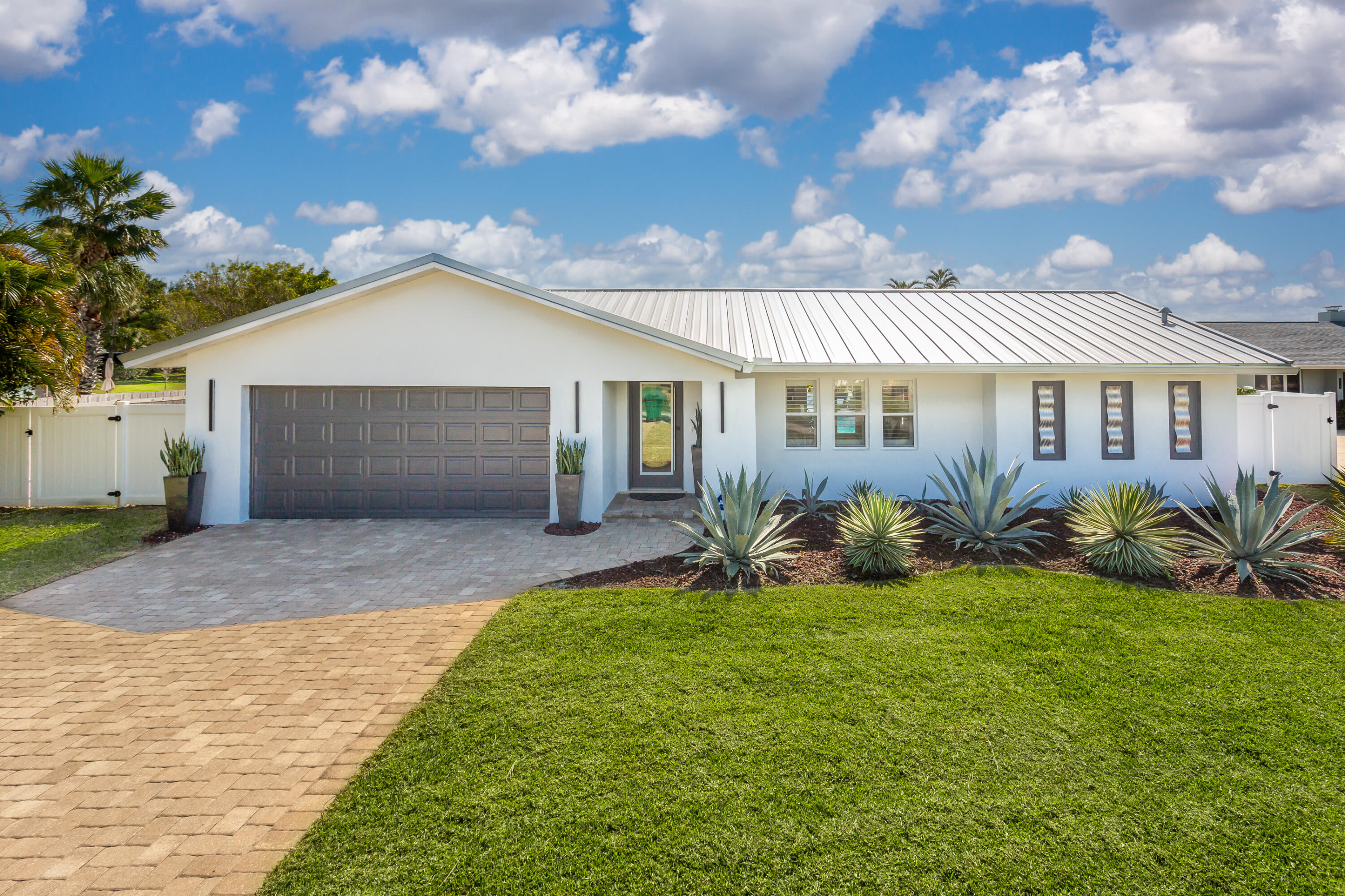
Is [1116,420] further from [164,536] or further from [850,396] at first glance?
[164,536]

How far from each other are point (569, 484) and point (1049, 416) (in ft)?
30.1

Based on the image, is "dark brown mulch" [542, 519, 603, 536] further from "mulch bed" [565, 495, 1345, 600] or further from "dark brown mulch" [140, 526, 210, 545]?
"dark brown mulch" [140, 526, 210, 545]

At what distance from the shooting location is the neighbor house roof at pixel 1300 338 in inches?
1151

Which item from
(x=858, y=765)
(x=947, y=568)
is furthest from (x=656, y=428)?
(x=858, y=765)

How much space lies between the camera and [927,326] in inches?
562

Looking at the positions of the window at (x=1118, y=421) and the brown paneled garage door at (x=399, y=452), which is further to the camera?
the window at (x=1118, y=421)

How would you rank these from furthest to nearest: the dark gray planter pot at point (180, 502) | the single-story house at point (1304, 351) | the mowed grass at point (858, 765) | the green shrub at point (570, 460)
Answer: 1. the single-story house at point (1304, 351)
2. the green shrub at point (570, 460)
3. the dark gray planter pot at point (180, 502)
4. the mowed grass at point (858, 765)

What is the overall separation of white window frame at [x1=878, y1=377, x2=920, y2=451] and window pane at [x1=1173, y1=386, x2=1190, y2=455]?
489 centimetres

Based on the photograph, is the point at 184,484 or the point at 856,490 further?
the point at 856,490

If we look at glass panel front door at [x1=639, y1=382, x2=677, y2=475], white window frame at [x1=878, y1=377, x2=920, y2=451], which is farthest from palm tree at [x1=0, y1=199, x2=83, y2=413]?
white window frame at [x1=878, y1=377, x2=920, y2=451]

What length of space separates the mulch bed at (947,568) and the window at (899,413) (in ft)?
13.3

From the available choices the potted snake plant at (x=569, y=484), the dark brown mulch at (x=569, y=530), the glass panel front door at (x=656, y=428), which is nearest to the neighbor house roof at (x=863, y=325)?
the glass panel front door at (x=656, y=428)

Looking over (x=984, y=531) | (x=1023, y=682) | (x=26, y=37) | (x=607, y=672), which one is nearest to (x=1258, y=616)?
(x=984, y=531)

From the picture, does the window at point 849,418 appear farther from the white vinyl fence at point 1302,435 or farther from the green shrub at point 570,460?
the white vinyl fence at point 1302,435
